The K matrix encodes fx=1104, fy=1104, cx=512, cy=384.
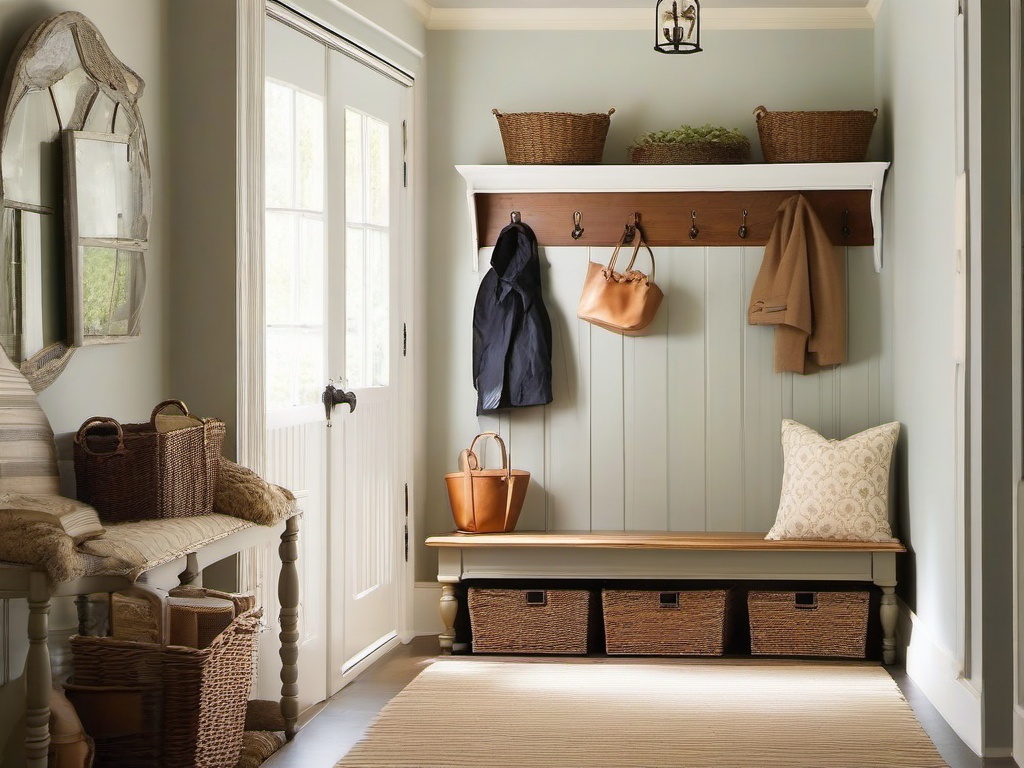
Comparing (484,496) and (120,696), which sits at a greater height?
(484,496)

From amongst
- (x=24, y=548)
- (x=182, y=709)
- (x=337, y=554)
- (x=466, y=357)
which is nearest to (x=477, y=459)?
(x=466, y=357)

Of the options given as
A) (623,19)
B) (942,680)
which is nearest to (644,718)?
(942,680)

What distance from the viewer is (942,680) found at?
3441 millimetres

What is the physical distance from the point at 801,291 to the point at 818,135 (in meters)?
0.61

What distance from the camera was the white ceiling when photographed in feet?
14.4

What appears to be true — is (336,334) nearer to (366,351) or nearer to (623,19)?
(366,351)

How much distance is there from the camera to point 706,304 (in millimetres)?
4477

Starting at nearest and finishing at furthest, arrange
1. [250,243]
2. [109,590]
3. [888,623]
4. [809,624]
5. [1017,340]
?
[109,590], [1017,340], [250,243], [888,623], [809,624]

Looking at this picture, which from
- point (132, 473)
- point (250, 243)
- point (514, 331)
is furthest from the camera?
point (514, 331)

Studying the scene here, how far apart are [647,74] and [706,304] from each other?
983 mm

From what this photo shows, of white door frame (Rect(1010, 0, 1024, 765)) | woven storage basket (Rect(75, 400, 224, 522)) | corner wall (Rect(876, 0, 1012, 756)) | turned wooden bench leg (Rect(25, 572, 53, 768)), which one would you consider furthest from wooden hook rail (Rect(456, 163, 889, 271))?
turned wooden bench leg (Rect(25, 572, 53, 768))

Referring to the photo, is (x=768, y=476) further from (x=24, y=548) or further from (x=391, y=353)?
(x=24, y=548)

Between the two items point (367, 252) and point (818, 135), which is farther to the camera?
point (818, 135)

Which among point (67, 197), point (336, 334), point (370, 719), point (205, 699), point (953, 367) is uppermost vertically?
point (67, 197)
